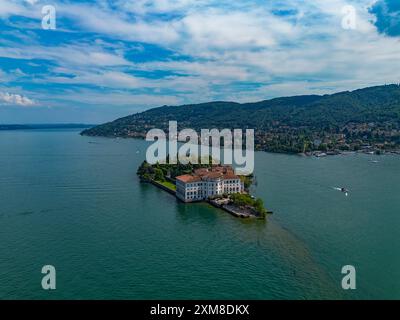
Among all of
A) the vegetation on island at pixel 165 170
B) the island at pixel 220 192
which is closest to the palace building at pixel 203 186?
the island at pixel 220 192

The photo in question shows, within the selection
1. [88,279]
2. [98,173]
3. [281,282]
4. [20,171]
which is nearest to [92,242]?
[88,279]

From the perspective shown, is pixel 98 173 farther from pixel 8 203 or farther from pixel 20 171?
pixel 8 203

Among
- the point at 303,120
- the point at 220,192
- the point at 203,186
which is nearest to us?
the point at 203,186

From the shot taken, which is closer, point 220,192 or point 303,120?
point 220,192

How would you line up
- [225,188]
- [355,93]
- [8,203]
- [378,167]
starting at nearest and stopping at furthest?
[8,203] → [225,188] → [378,167] → [355,93]

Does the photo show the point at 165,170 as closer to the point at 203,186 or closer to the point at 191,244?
the point at 203,186

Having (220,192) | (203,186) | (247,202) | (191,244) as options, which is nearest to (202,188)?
(203,186)
